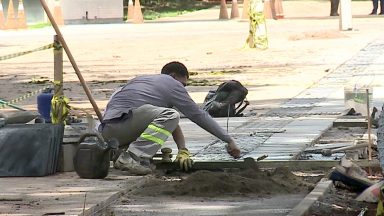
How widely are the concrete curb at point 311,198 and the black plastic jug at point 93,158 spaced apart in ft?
5.73

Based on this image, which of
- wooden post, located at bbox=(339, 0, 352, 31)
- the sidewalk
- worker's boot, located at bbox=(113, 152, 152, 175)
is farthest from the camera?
wooden post, located at bbox=(339, 0, 352, 31)

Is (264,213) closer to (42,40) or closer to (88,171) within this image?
(88,171)

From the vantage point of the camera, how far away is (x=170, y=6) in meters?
56.4

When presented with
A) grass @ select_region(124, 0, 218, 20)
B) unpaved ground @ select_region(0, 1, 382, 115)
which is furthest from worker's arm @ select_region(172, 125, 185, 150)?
grass @ select_region(124, 0, 218, 20)

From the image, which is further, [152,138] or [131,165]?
[152,138]

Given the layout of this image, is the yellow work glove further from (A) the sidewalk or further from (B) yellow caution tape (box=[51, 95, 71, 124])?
(B) yellow caution tape (box=[51, 95, 71, 124])

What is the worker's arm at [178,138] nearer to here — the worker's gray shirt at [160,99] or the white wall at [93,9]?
the worker's gray shirt at [160,99]

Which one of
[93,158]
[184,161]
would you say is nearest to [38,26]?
[184,161]

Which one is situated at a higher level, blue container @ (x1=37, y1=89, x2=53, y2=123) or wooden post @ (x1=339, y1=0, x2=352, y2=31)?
blue container @ (x1=37, y1=89, x2=53, y2=123)

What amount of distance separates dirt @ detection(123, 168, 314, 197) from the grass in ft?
136

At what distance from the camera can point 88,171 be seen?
8.89 meters

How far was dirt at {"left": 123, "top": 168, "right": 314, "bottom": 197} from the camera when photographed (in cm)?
859

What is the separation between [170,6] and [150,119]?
47.4m

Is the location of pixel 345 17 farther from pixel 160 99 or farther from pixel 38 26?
pixel 160 99
